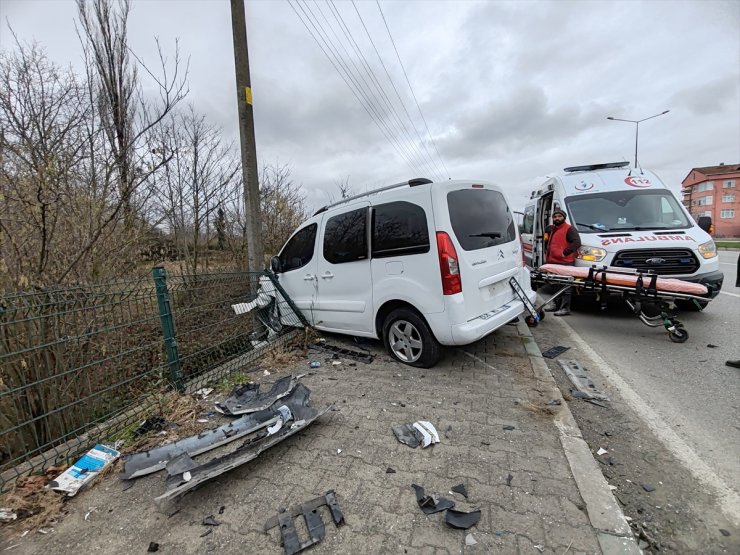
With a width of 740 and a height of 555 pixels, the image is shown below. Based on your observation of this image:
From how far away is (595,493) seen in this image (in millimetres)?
2055

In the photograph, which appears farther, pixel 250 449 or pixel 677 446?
pixel 677 446

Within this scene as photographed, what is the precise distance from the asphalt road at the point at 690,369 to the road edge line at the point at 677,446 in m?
0.04

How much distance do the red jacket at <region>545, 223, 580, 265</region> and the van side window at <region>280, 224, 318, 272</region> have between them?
4.28 meters

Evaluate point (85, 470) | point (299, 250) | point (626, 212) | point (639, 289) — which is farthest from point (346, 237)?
point (626, 212)

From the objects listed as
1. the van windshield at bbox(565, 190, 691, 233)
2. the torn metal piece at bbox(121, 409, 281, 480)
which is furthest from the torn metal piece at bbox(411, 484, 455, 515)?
the van windshield at bbox(565, 190, 691, 233)

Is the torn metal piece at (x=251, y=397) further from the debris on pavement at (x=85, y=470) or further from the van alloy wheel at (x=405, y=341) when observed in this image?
the van alloy wheel at (x=405, y=341)

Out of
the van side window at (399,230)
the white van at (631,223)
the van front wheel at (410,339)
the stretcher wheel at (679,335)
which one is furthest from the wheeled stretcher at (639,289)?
the van side window at (399,230)

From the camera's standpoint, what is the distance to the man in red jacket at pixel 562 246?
19.8ft

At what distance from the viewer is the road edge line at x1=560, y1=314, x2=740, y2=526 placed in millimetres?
2051

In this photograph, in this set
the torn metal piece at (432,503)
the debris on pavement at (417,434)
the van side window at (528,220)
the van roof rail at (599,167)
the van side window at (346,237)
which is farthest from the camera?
the van side window at (528,220)

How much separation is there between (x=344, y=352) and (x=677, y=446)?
3.27m

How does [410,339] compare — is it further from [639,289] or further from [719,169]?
[719,169]

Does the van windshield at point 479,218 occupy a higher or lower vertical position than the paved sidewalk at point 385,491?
higher

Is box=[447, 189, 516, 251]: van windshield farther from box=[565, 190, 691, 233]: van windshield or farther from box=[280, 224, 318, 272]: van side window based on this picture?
box=[565, 190, 691, 233]: van windshield
